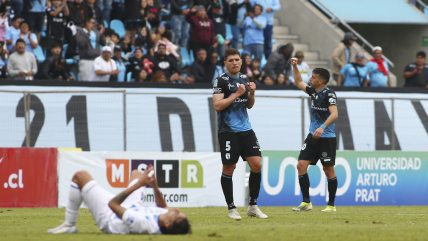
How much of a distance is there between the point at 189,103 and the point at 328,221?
242 inches

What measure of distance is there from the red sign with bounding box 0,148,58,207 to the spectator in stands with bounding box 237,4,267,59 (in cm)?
839

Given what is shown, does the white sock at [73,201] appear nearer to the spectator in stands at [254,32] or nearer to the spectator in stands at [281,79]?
the spectator in stands at [281,79]

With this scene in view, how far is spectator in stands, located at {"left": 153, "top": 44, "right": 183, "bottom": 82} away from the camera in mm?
17109

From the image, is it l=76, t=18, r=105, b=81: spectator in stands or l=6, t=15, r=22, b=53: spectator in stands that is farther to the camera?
l=6, t=15, r=22, b=53: spectator in stands

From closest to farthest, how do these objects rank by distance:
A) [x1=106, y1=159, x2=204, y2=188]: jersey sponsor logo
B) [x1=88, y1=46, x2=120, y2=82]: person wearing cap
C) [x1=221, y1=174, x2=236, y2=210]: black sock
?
[x1=221, y1=174, x2=236, y2=210]: black sock → [x1=106, y1=159, x2=204, y2=188]: jersey sponsor logo → [x1=88, y1=46, x2=120, y2=82]: person wearing cap

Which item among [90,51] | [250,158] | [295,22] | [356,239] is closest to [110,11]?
[90,51]

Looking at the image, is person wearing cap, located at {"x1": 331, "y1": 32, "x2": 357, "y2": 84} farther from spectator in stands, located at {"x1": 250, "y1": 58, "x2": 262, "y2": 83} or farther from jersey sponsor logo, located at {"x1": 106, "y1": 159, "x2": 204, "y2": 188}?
jersey sponsor logo, located at {"x1": 106, "y1": 159, "x2": 204, "y2": 188}

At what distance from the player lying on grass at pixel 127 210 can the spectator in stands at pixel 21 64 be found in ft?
31.2

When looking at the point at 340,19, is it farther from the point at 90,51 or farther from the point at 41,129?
the point at 41,129

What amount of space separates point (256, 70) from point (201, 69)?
166 cm

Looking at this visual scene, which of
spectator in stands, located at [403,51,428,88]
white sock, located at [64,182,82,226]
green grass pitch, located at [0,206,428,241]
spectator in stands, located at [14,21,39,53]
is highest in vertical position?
spectator in stands, located at [14,21,39,53]

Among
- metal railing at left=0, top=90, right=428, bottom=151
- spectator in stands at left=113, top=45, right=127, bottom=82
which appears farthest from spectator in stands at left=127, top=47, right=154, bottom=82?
metal railing at left=0, top=90, right=428, bottom=151

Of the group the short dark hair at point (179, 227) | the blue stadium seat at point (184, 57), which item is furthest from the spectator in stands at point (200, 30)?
the short dark hair at point (179, 227)

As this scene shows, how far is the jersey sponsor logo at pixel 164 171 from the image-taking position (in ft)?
44.0
